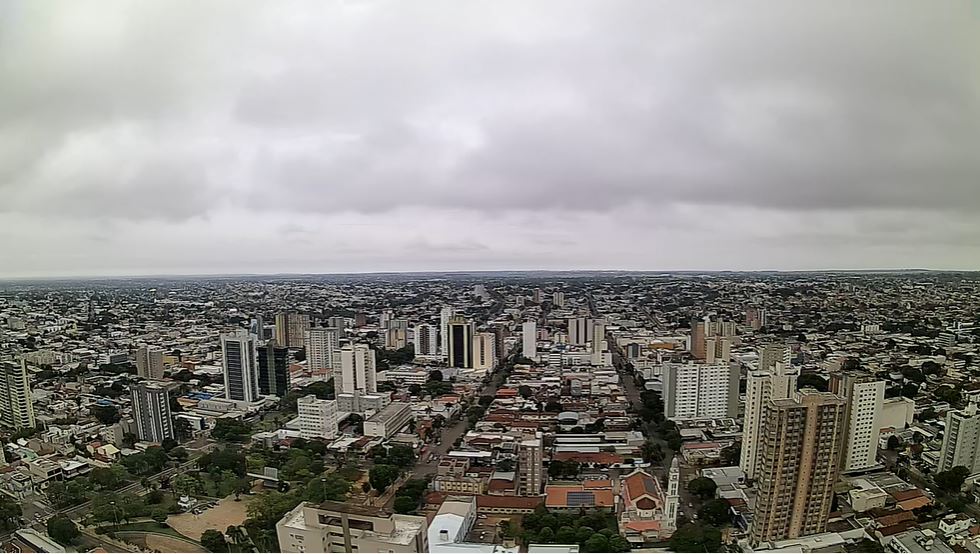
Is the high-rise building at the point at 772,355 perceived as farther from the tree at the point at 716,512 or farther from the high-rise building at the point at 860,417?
the tree at the point at 716,512

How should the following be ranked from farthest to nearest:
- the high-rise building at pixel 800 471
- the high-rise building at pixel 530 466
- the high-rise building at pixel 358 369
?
1. the high-rise building at pixel 358 369
2. the high-rise building at pixel 530 466
3. the high-rise building at pixel 800 471

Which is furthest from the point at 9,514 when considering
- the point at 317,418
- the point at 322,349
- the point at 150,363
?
the point at 322,349

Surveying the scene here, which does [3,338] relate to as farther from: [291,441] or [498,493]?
[498,493]

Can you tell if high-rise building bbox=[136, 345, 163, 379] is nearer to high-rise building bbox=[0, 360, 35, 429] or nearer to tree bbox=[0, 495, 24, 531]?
high-rise building bbox=[0, 360, 35, 429]

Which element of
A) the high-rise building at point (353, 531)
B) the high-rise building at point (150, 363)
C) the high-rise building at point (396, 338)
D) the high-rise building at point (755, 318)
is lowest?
the high-rise building at point (353, 531)

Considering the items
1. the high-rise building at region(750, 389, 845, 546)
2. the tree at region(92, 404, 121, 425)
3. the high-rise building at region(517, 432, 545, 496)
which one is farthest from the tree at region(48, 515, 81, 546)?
the high-rise building at region(750, 389, 845, 546)

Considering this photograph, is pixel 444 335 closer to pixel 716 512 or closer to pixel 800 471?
pixel 716 512

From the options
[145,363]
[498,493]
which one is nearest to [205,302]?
[145,363]

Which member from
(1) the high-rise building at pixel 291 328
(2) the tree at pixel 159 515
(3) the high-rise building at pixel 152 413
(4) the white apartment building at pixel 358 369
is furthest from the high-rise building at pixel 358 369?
(2) the tree at pixel 159 515
